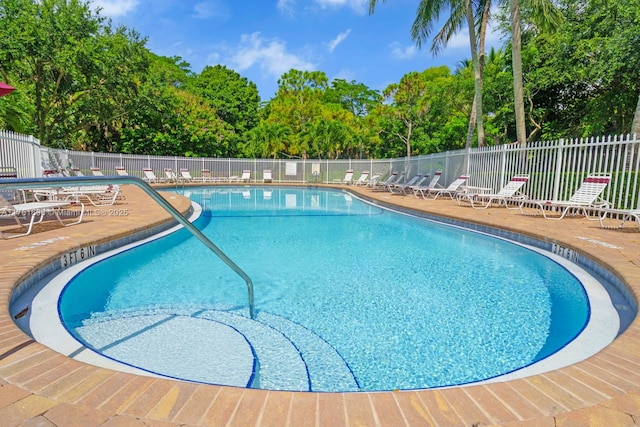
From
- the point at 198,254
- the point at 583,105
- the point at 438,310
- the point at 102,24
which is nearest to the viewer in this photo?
the point at 438,310

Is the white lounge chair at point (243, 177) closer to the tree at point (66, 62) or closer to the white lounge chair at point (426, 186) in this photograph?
the tree at point (66, 62)

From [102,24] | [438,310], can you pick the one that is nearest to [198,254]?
[438,310]

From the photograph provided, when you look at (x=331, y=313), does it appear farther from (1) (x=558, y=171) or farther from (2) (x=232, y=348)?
(1) (x=558, y=171)

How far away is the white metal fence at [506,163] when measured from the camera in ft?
25.2

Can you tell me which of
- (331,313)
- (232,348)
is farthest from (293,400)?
(331,313)

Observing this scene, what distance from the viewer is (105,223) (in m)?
6.65

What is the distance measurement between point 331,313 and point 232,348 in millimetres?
1158

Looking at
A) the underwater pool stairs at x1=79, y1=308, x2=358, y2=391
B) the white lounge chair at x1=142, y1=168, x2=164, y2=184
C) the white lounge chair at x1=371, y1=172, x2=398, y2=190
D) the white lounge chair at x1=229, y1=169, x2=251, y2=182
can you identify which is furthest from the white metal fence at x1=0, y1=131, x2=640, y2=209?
the underwater pool stairs at x1=79, y1=308, x2=358, y2=391

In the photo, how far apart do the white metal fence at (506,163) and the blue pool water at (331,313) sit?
3.44 metres

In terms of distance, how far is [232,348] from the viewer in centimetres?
282

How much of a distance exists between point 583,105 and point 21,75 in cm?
2588

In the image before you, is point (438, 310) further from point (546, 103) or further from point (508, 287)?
point (546, 103)

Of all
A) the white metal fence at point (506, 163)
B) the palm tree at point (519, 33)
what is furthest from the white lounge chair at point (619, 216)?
the palm tree at point (519, 33)

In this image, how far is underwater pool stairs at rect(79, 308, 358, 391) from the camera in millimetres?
2471
